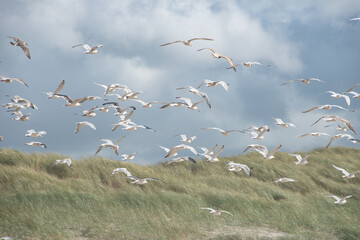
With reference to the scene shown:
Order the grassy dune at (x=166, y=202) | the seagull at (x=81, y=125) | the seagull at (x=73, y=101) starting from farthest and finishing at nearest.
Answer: the seagull at (x=81, y=125)
the seagull at (x=73, y=101)
the grassy dune at (x=166, y=202)

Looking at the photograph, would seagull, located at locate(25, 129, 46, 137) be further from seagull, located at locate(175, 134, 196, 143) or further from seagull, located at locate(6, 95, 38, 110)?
seagull, located at locate(175, 134, 196, 143)

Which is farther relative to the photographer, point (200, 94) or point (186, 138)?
point (186, 138)

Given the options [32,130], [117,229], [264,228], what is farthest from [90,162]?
[264,228]

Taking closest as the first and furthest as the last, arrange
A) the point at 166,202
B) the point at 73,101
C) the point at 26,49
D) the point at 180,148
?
1. the point at 26,49
2. the point at 180,148
3. the point at 73,101
4. the point at 166,202

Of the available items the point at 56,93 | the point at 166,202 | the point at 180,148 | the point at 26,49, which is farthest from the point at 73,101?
the point at 166,202

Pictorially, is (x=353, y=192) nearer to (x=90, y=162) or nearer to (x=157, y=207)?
(x=157, y=207)

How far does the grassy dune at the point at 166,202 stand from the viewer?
1295 centimetres

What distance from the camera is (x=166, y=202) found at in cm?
1540

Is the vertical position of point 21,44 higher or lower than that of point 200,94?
higher

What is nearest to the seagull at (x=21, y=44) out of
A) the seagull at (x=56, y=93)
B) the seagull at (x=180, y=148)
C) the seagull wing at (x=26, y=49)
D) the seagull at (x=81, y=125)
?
the seagull wing at (x=26, y=49)

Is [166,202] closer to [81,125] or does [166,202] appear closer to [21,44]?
[81,125]

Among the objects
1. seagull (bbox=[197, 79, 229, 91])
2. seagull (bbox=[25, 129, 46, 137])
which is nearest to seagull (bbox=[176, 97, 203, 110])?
seagull (bbox=[197, 79, 229, 91])

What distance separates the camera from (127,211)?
1437 centimetres

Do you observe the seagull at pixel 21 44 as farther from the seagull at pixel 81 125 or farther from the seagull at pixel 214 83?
the seagull at pixel 214 83
